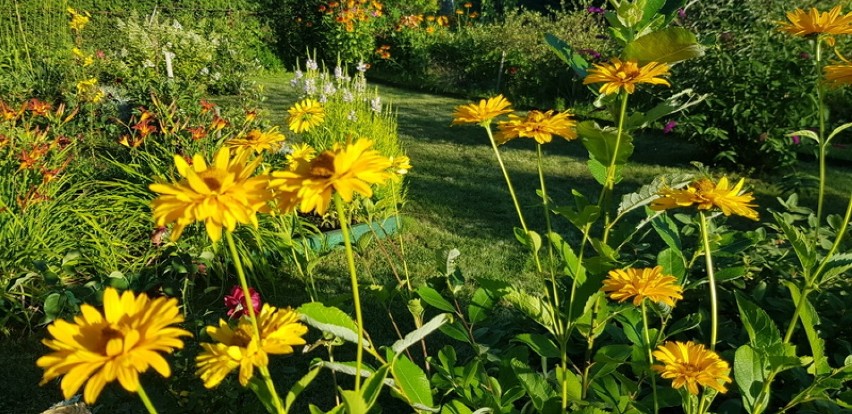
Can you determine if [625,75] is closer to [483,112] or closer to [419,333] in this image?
[483,112]

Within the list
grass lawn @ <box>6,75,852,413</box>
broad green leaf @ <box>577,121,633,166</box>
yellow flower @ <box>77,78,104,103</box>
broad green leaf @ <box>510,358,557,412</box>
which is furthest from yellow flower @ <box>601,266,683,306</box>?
yellow flower @ <box>77,78,104,103</box>

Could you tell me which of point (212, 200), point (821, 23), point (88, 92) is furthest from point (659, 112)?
point (88, 92)

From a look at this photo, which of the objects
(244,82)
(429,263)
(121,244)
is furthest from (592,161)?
(244,82)

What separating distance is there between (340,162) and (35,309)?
239cm

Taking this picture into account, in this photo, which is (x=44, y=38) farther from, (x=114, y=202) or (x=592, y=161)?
(x=592, y=161)

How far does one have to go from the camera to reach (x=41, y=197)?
2.73 metres

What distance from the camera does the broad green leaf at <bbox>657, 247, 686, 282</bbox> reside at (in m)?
1.47

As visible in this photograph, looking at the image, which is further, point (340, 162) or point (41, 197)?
point (41, 197)

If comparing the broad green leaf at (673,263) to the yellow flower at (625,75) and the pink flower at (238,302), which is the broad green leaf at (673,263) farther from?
the pink flower at (238,302)

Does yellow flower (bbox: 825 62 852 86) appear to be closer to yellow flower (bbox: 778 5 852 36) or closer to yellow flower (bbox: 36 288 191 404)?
yellow flower (bbox: 778 5 852 36)

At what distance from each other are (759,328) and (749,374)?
3.9 inches

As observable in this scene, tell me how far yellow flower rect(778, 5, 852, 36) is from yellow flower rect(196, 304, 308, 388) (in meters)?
1.09

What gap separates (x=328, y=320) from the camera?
1063mm

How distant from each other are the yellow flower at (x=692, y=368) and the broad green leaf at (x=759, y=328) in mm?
227
